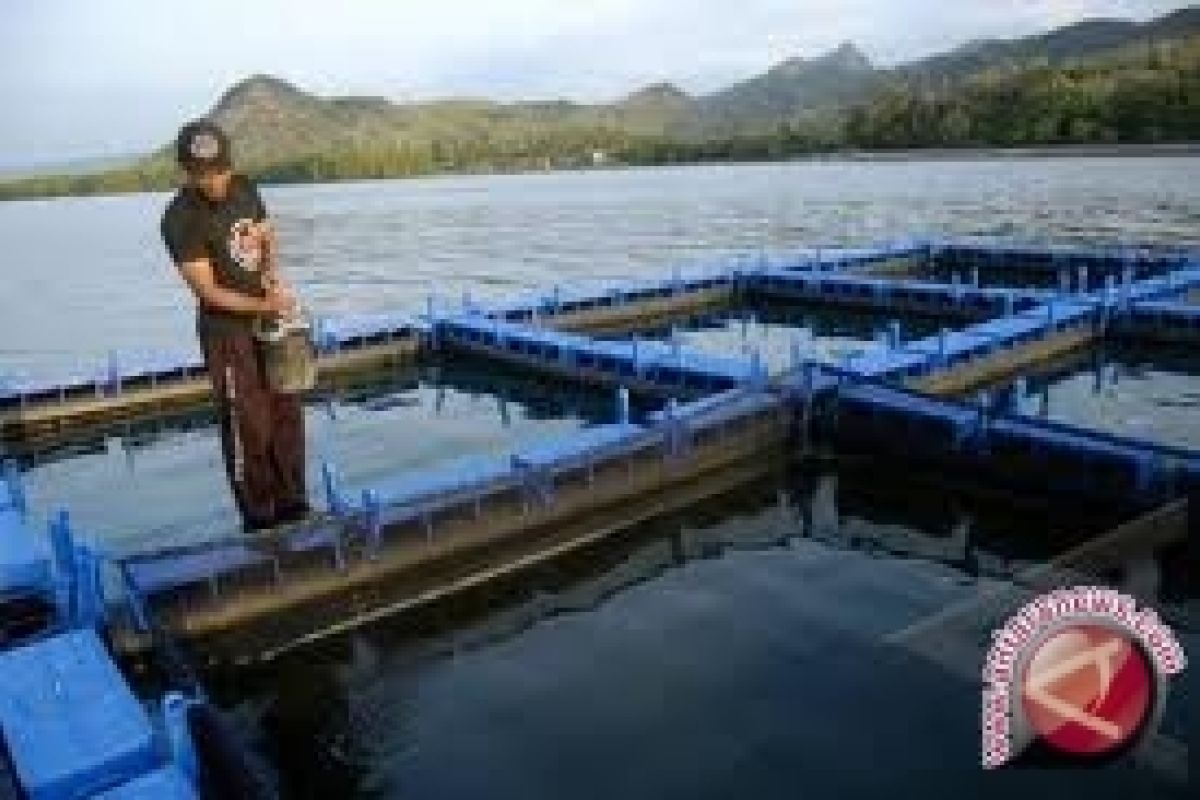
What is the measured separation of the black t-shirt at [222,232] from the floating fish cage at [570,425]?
2.64 m

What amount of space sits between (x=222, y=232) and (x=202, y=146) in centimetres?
68

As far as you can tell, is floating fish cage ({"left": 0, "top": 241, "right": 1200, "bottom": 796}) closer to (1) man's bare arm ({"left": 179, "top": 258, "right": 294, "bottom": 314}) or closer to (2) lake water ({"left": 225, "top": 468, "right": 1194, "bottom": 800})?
(2) lake water ({"left": 225, "top": 468, "right": 1194, "bottom": 800})

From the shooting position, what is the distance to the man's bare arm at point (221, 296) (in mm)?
8961

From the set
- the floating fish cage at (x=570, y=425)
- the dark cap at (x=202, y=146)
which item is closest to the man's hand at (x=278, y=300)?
the dark cap at (x=202, y=146)

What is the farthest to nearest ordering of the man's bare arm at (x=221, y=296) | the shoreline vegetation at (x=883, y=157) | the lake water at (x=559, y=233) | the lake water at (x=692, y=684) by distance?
1. the shoreline vegetation at (x=883, y=157)
2. the lake water at (x=559, y=233)
3. the man's bare arm at (x=221, y=296)
4. the lake water at (x=692, y=684)

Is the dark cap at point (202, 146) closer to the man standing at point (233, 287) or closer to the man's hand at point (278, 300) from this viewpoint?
the man standing at point (233, 287)

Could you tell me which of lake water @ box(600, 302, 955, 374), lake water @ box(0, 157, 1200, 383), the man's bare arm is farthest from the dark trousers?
lake water @ box(0, 157, 1200, 383)

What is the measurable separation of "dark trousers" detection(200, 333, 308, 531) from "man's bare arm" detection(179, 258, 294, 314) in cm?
35

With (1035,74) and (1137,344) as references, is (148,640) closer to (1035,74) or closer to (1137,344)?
(1137,344)

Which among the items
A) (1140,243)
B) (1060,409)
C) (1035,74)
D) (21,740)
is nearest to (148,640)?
(21,740)

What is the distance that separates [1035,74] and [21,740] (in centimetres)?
12864

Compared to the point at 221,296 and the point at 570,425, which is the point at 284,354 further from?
the point at 570,425

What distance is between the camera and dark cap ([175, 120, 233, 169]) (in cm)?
864

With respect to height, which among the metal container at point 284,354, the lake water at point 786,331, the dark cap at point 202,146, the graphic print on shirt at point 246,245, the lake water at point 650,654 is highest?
the dark cap at point 202,146
